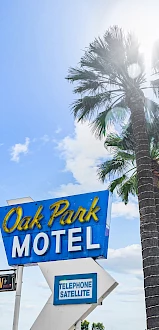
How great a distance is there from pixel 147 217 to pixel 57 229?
3191mm

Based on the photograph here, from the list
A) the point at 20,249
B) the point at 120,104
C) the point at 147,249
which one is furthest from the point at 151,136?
the point at 20,249

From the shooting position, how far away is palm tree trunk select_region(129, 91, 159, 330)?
13695mm

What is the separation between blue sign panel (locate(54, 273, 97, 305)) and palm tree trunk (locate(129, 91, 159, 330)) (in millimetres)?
2166

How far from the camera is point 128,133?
766 inches

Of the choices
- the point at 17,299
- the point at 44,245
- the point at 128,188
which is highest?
the point at 128,188

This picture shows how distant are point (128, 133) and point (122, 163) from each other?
148 centimetres

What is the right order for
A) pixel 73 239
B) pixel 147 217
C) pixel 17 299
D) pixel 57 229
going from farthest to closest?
pixel 147 217, pixel 57 229, pixel 17 299, pixel 73 239

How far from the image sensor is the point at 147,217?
14.7 meters

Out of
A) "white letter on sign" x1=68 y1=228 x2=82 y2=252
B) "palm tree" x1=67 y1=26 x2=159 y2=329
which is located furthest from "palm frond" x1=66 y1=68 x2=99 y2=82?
"white letter on sign" x1=68 y1=228 x2=82 y2=252

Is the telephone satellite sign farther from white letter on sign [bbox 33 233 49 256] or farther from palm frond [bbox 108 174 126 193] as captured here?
palm frond [bbox 108 174 126 193]

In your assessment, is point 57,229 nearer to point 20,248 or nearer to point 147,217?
point 20,248

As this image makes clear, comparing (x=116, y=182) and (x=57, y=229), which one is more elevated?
(x=116, y=182)

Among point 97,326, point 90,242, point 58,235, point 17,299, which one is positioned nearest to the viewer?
point 90,242

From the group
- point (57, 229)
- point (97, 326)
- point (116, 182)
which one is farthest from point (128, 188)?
Answer: point (97, 326)
